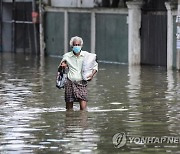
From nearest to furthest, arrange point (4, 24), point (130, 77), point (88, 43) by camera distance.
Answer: point (130, 77)
point (88, 43)
point (4, 24)

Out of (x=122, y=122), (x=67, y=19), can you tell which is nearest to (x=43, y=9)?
(x=67, y=19)

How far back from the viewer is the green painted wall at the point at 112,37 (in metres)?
35.3

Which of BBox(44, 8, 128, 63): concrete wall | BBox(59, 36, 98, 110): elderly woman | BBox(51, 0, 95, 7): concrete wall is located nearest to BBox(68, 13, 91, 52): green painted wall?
BBox(44, 8, 128, 63): concrete wall

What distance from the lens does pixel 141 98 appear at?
20406 mm

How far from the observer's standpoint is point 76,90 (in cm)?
1688

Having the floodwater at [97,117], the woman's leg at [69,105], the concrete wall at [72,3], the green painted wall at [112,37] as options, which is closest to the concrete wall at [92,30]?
the green painted wall at [112,37]

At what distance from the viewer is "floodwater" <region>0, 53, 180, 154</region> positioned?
12.8 m

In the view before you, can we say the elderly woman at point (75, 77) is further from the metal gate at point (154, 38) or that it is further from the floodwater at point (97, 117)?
the metal gate at point (154, 38)

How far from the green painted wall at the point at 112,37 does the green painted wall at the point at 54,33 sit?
12.0ft

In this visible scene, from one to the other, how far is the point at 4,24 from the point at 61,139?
33640mm

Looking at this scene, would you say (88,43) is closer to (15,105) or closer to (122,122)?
(15,105)

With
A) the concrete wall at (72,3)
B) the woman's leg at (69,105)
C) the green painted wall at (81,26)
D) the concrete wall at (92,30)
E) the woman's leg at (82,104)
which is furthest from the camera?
the concrete wall at (72,3)

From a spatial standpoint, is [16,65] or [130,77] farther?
[16,65]

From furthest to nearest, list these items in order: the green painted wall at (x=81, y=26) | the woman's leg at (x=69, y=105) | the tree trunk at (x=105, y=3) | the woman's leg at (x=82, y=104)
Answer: the green painted wall at (x=81, y=26) < the tree trunk at (x=105, y=3) < the woman's leg at (x=69, y=105) < the woman's leg at (x=82, y=104)
